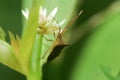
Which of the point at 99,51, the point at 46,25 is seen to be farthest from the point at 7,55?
the point at 99,51

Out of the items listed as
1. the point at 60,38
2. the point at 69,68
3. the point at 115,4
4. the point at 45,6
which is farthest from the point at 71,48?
the point at 60,38

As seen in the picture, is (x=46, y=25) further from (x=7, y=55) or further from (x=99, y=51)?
(x=99, y=51)

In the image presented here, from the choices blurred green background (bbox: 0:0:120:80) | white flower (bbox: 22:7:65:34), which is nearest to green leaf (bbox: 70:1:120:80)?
blurred green background (bbox: 0:0:120:80)

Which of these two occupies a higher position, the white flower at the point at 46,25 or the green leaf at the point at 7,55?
the white flower at the point at 46,25

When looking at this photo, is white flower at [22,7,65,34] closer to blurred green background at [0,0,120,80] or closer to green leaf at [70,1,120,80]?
blurred green background at [0,0,120,80]

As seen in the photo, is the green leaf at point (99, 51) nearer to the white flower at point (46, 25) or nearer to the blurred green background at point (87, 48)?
the blurred green background at point (87, 48)

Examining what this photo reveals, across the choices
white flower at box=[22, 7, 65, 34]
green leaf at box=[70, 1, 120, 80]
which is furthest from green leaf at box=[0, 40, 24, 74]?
green leaf at box=[70, 1, 120, 80]

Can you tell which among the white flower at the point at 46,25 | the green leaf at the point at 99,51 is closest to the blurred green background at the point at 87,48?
the green leaf at the point at 99,51

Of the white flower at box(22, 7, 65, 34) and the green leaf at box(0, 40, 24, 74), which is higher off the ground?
the white flower at box(22, 7, 65, 34)

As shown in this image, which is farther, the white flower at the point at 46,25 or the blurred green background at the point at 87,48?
the blurred green background at the point at 87,48

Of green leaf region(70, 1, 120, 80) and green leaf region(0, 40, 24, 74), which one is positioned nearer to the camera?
green leaf region(0, 40, 24, 74)

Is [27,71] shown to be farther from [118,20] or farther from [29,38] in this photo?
[118,20]

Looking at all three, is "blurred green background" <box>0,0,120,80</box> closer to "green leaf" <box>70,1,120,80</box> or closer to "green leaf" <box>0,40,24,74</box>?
"green leaf" <box>70,1,120,80</box>
